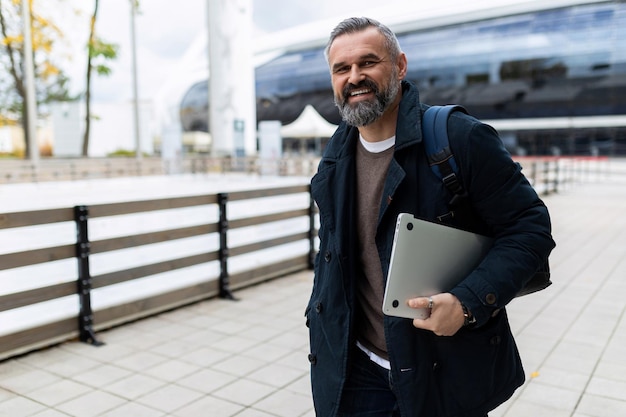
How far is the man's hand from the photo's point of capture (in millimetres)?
1520

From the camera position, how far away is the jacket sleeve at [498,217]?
5.09 feet

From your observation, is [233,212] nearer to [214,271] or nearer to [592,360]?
[214,271]

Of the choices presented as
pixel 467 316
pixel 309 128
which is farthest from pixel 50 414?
pixel 309 128

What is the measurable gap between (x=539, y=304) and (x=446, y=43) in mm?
45877

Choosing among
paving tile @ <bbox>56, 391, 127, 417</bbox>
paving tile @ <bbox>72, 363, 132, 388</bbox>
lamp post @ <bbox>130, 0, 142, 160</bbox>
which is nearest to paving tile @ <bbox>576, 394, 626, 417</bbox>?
paving tile @ <bbox>56, 391, 127, 417</bbox>

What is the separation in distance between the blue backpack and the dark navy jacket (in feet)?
0.06

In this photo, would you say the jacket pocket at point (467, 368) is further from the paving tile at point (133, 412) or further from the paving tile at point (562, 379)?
the paving tile at point (562, 379)

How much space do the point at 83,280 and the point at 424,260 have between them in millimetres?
3892

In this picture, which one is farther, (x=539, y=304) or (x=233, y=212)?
(x=233, y=212)

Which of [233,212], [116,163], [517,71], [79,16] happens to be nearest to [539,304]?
[233,212]

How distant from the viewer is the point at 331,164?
75.4 inches

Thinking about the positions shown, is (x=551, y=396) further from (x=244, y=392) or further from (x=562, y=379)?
(x=244, y=392)

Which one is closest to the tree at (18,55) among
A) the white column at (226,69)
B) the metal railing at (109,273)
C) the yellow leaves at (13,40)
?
the yellow leaves at (13,40)

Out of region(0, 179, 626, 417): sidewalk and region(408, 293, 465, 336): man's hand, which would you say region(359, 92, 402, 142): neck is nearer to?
region(408, 293, 465, 336): man's hand
